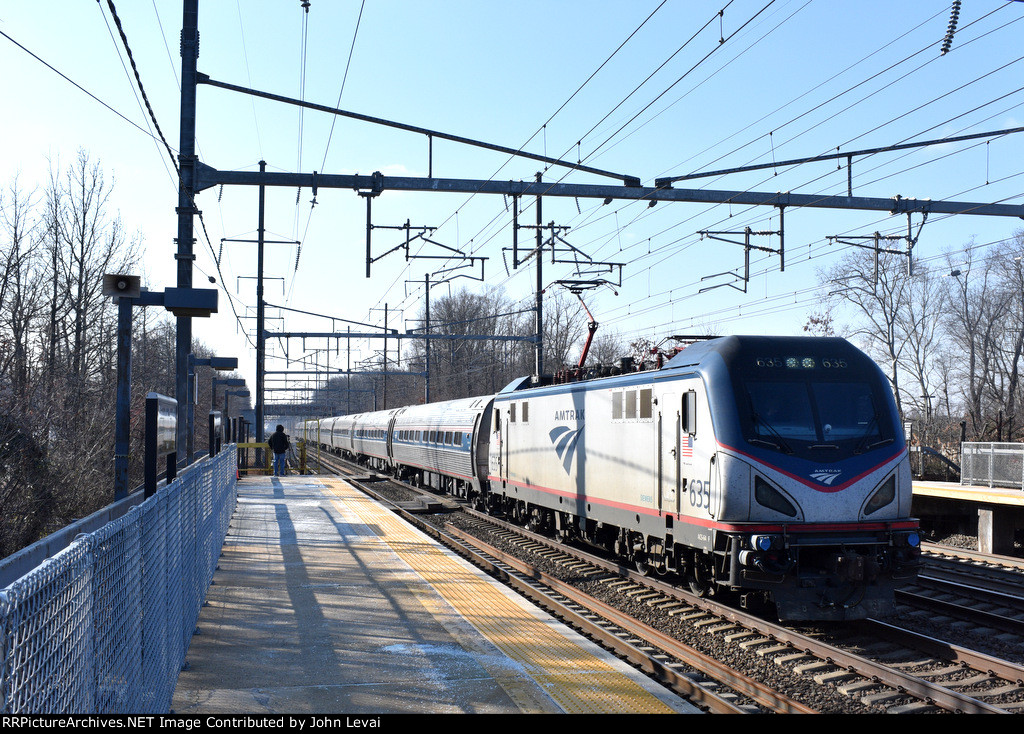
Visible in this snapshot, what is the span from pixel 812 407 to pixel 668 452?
1.91m

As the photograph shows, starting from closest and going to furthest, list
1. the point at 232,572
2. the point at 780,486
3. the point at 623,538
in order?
the point at 780,486
the point at 232,572
the point at 623,538

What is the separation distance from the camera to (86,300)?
29.9 m

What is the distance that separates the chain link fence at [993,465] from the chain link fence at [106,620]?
15.9 m

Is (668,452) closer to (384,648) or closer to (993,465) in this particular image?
(384,648)

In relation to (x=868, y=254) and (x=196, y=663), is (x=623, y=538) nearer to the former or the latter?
(x=196, y=663)

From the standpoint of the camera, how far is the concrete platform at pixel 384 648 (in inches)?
259

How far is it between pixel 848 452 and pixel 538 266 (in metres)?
18.7

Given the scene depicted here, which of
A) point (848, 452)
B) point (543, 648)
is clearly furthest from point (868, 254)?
point (543, 648)

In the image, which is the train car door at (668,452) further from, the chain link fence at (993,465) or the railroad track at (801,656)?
the chain link fence at (993,465)

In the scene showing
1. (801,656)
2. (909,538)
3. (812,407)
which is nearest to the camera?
(801,656)

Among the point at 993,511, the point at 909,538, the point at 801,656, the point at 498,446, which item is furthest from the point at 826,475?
the point at 498,446

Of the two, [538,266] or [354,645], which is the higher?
[538,266]

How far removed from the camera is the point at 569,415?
1558cm
